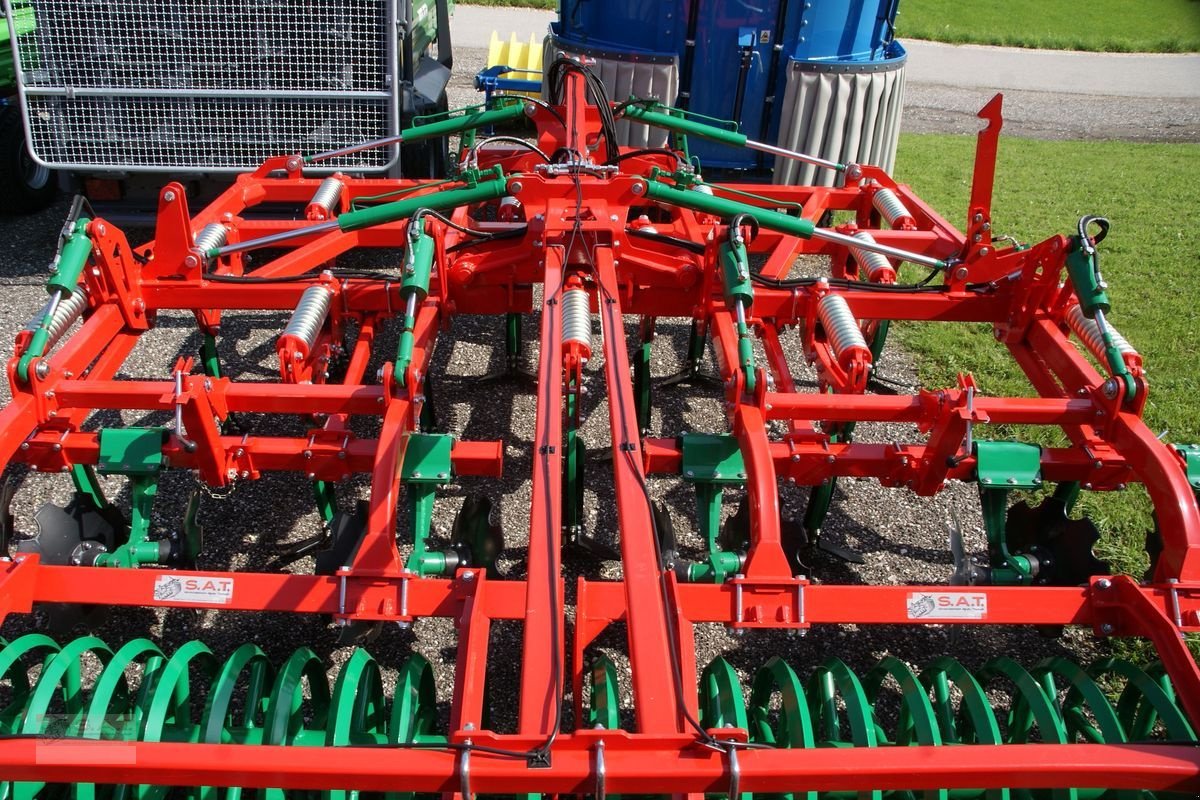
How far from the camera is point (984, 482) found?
3418 millimetres

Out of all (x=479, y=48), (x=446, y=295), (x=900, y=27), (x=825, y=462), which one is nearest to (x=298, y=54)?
(x=446, y=295)

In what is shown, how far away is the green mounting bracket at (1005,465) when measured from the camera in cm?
342

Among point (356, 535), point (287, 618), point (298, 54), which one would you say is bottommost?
point (287, 618)

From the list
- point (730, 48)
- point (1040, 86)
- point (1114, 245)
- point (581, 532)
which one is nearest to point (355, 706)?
point (581, 532)

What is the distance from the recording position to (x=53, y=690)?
2545mm

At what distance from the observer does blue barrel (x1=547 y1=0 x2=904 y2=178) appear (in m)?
7.59

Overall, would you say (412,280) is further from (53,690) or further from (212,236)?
(53,690)

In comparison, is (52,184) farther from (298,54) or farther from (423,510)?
(423,510)

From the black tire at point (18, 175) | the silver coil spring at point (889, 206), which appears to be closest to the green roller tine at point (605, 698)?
the silver coil spring at point (889, 206)

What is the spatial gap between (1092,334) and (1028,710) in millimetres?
1711

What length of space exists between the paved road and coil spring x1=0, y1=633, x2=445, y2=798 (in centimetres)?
→ 1655

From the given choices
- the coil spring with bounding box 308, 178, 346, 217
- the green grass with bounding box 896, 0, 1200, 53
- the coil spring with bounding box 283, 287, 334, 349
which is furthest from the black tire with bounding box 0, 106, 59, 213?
the green grass with bounding box 896, 0, 1200, 53

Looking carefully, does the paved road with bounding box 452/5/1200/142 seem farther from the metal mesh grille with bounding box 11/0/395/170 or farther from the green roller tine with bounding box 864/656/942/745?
the green roller tine with bounding box 864/656/942/745

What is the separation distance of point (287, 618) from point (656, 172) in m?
2.81
